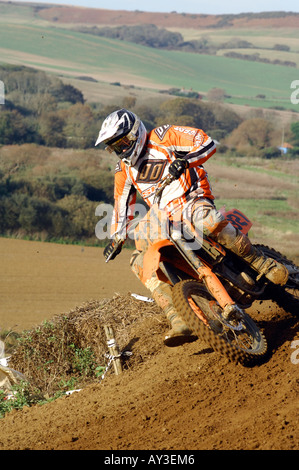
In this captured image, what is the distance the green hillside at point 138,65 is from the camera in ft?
292

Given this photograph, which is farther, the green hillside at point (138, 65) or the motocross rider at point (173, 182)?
the green hillside at point (138, 65)

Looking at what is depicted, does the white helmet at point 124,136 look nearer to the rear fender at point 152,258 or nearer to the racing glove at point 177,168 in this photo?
the racing glove at point 177,168

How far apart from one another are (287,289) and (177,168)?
89.0 inches

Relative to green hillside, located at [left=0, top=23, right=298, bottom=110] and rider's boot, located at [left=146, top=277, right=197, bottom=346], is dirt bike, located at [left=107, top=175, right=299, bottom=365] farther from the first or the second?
green hillside, located at [left=0, top=23, right=298, bottom=110]

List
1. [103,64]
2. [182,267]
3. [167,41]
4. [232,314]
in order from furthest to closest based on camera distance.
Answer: [167,41] < [103,64] < [182,267] < [232,314]

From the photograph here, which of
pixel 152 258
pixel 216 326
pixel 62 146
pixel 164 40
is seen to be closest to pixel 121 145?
pixel 152 258

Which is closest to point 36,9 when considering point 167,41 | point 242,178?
point 167,41

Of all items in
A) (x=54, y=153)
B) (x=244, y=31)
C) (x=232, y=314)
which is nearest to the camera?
(x=232, y=314)

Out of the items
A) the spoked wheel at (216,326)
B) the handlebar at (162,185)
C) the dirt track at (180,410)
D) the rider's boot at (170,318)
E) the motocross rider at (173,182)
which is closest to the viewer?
the dirt track at (180,410)

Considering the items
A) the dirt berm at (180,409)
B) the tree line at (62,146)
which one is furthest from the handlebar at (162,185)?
the tree line at (62,146)

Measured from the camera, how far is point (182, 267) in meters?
6.73

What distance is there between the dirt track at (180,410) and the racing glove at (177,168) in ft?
6.11
